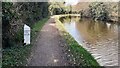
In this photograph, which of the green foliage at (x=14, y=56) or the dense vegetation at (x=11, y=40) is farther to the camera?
the dense vegetation at (x=11, y=40)

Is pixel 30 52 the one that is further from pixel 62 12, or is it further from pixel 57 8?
pixel 62 12

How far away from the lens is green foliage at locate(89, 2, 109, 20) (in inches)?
1804

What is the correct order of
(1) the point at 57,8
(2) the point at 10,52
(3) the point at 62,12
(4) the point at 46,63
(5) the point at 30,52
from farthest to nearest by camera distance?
(3) the point at 62,12 → (1) the point at 57,8 → (5) the point at 30,52 → (2) the point at 10,52 → (4) the point at 46,63

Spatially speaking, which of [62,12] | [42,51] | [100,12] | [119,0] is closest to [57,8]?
[62,12]

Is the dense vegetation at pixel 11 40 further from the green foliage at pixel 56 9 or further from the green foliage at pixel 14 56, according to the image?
the green foliage at pixel 56 9

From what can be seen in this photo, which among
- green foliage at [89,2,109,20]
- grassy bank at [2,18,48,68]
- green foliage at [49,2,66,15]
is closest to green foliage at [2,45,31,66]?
grassy bank at [2,18,48,68]

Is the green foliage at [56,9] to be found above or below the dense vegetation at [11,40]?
below

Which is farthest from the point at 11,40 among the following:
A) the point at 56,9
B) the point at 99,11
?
the point at 56,9

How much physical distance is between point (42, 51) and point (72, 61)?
2.62m

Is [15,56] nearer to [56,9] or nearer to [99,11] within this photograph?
[99,11]

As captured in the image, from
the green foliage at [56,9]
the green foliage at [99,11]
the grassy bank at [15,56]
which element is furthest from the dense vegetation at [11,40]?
the green foliage at [56,9]

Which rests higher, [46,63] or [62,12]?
[46,63]

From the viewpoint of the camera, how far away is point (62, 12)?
7088 centimetres

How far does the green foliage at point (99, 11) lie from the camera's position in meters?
45.8
